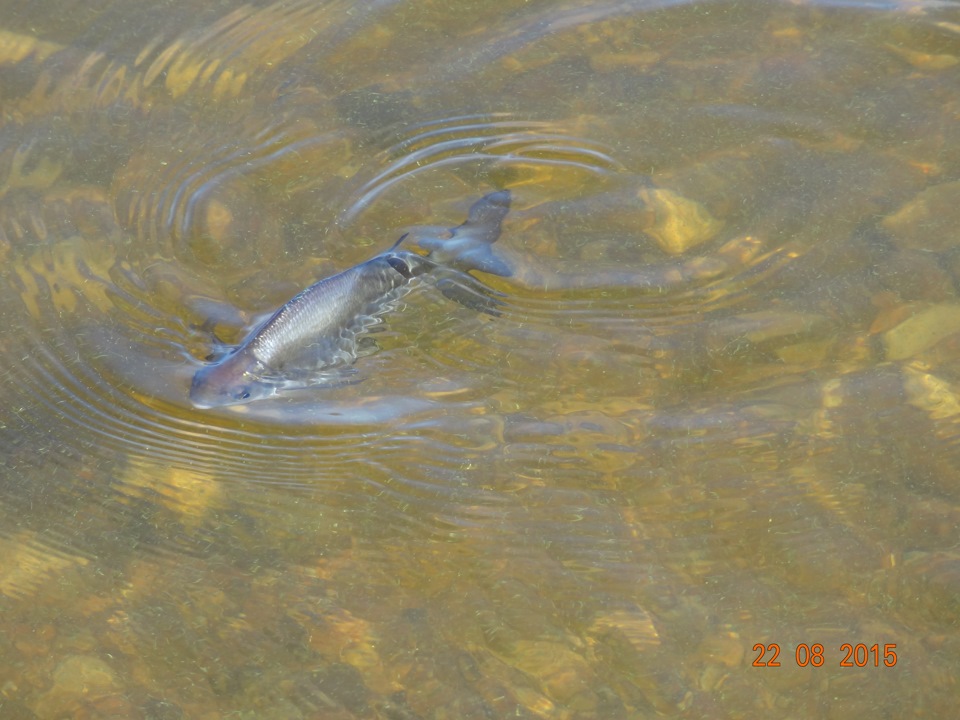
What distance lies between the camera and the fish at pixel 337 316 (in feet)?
19.8

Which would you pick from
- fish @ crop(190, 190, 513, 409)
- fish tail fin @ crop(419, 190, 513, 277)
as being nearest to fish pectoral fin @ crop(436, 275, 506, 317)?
fish @ crop(190, 190, 513, 409)

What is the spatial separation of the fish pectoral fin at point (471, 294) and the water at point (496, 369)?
90 mm

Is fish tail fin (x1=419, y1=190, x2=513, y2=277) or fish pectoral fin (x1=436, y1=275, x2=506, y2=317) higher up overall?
fish tail fin (x1=419, y1=190, x2=513, y2=277)

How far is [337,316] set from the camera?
6293mm

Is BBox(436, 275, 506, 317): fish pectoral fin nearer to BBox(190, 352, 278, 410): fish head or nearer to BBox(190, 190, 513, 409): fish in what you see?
BBox(190, 190, 513, 409): fish

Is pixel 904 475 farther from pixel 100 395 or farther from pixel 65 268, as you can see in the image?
pixel 65 268

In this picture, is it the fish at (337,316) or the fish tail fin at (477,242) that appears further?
the fish tail fin at (477,242)

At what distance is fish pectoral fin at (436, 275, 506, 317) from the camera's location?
660 cm

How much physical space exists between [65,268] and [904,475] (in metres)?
5.22
